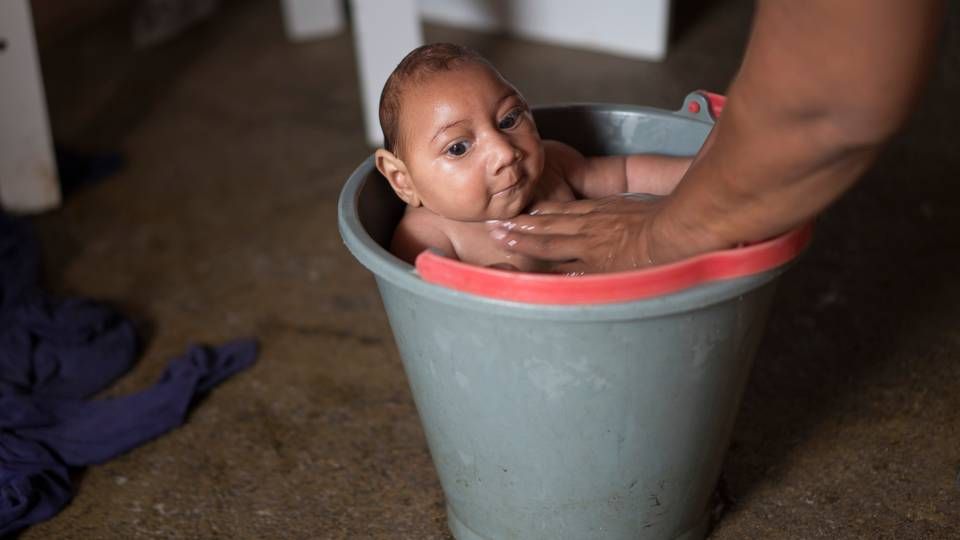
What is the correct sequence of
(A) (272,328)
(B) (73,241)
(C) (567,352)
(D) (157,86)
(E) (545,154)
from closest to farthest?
(C) (567,352) < (E) (545,154) < (A) (272,328) < (B) (73,241) < (D) (157,86)

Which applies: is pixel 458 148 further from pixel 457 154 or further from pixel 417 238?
pixel 417 238

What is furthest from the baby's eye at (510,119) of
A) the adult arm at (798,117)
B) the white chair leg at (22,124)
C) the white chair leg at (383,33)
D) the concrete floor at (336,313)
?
the white chair leg at (22,124)

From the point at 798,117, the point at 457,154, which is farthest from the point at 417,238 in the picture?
the point at 798,117

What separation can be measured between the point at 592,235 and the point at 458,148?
0.16 m

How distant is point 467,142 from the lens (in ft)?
3.57

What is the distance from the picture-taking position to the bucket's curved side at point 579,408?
917 millimetres

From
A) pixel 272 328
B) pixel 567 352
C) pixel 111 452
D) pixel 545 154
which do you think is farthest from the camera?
pixel 272 328

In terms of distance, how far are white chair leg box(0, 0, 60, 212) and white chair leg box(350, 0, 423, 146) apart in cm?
56

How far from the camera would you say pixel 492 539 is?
1138 millimetres

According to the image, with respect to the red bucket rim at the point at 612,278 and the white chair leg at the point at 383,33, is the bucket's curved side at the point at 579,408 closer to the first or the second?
the red bucket rim at the point at 612,278

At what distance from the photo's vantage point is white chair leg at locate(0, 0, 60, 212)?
1.78 metres

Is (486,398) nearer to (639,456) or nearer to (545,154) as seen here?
(639,456)

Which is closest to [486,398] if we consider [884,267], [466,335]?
[466,335]

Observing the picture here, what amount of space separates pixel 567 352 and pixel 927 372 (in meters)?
0.70
